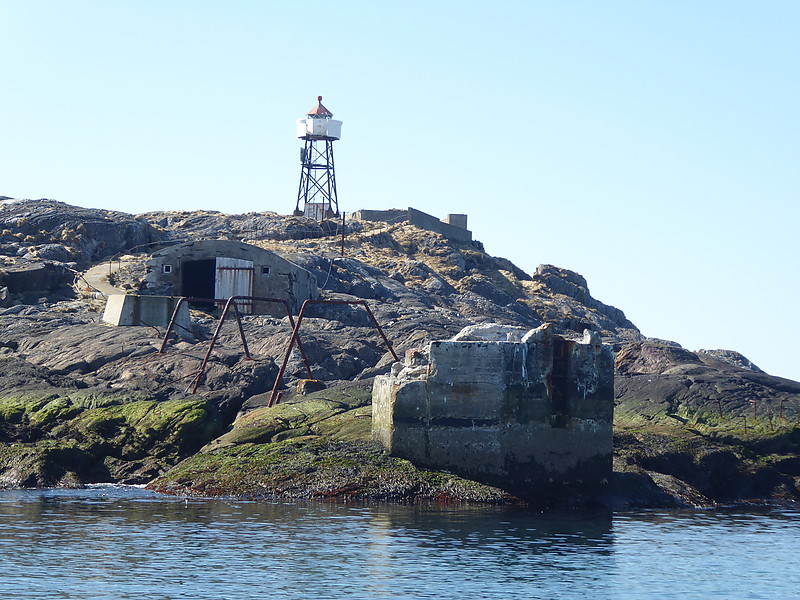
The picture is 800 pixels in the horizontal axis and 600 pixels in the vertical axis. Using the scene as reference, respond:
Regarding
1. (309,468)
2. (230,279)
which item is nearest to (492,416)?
(309,468)

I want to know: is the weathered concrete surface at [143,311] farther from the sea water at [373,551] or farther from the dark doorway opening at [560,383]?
the dark doorway opening at [560,383]

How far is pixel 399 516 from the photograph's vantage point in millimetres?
27438

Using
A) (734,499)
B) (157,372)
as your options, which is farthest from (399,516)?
(157,372)

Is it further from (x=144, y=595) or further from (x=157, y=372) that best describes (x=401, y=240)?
(x=144, y=595)

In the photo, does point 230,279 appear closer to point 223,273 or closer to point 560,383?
point 223,273

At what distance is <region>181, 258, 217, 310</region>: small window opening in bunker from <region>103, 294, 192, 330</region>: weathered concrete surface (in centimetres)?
647

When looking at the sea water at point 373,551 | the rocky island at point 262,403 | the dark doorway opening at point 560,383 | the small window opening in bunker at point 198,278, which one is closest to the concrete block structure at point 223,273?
the small window opening in bunker at point 198,278

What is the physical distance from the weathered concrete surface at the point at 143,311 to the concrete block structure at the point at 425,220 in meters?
41.4

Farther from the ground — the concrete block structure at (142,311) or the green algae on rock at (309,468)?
the concrete block structure at (142,311)

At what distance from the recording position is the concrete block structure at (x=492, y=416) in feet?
97.0

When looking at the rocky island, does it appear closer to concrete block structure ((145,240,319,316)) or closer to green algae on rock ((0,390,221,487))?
green algae on rock ((0,390,221,487))

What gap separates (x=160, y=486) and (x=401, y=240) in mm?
54677

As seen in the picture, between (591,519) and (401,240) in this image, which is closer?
(591,519)

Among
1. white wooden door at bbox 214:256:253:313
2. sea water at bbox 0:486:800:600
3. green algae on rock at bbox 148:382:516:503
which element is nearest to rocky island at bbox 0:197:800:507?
green algae on rock at bbox 148:382:516:503
